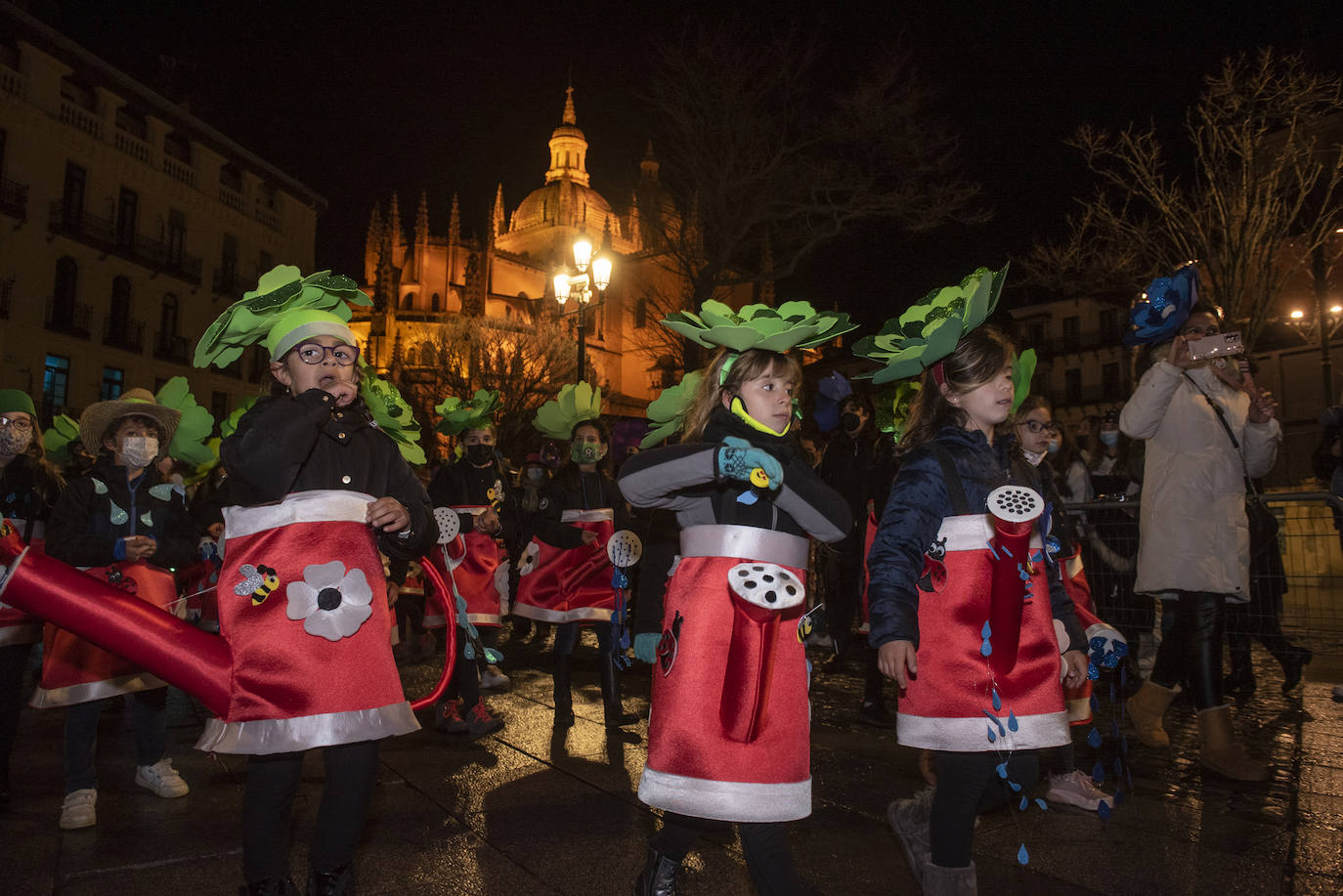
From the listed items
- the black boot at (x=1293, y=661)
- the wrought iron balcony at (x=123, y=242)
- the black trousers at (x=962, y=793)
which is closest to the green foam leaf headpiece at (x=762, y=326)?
the black trousers at (x=962, y=793)

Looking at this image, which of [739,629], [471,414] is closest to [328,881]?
[739,629]

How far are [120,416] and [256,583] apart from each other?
2.93m

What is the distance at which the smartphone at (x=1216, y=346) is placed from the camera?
4.45 m

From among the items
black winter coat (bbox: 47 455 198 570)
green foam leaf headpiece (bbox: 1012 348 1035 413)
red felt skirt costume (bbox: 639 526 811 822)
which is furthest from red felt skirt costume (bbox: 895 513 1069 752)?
black winter coat (bbox: 47 455 198 570)

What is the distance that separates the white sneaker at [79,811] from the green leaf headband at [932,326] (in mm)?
3868

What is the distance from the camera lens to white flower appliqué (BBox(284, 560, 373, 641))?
107 inches

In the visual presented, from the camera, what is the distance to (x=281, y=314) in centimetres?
317

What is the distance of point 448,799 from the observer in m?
4.54

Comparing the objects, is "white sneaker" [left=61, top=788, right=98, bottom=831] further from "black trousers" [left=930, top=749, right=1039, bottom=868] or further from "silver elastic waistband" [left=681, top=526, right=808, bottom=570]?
"black trousers" [left=930, top=749, right=1039, bottom=868]

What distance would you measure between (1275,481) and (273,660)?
27988 millimetres

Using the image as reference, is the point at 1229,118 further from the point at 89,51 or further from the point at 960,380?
the point at 89,51

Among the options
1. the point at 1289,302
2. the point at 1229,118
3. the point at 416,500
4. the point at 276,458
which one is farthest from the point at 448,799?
the point at 1289,302

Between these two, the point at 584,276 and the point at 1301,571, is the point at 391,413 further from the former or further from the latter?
the point at 584,276

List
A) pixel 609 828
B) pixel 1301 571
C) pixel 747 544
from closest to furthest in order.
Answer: pixel 747 544, pixel 609 828, pixel 1301 571
